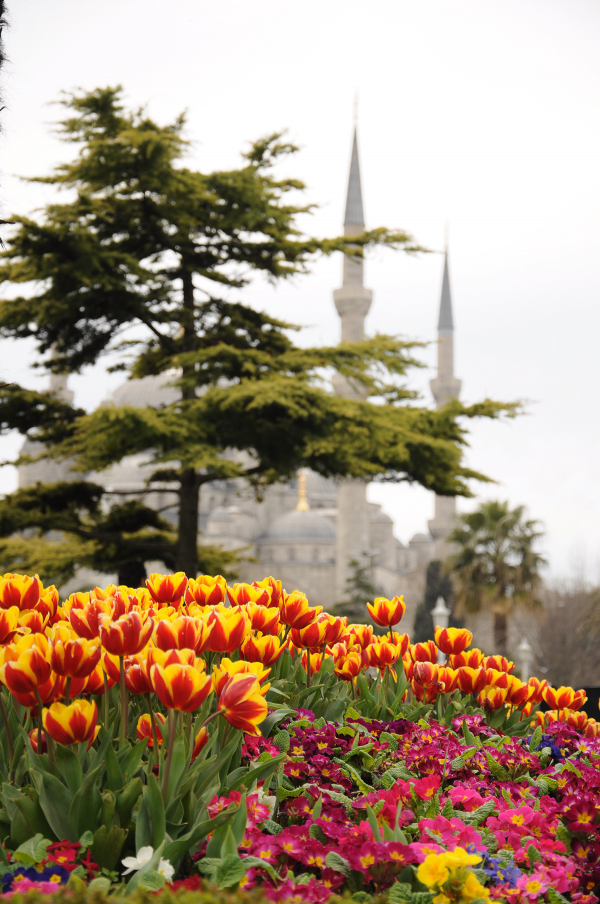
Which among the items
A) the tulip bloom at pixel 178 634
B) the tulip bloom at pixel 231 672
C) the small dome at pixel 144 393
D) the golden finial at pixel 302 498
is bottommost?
the golden finial at pixel 302 498

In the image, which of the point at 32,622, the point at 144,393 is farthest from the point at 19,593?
the point at 144,393

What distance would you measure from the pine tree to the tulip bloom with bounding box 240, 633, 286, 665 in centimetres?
948

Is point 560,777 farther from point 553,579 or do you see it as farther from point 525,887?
point 553,579

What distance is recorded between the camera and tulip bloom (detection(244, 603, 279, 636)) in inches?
91.1

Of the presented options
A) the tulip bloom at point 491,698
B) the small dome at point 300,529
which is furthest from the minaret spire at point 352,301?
the tulip bloom at point 491,698

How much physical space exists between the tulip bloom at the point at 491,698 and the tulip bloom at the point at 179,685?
1.52m

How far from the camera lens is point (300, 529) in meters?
51.2

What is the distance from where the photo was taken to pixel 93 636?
196cm

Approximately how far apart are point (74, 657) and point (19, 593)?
2.21ft

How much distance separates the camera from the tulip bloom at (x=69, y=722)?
163 cm

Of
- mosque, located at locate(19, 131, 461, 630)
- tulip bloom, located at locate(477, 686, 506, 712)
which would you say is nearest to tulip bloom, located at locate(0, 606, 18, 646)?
tulip bloom, located at locate(477, 686, 506, 712)

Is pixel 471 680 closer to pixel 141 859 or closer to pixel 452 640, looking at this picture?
pixel 452 640

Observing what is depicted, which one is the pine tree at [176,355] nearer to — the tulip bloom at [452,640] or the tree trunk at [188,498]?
the tree trunk at [188,498]

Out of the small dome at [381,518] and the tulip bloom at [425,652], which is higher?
the tulip bloom at [425,652]
